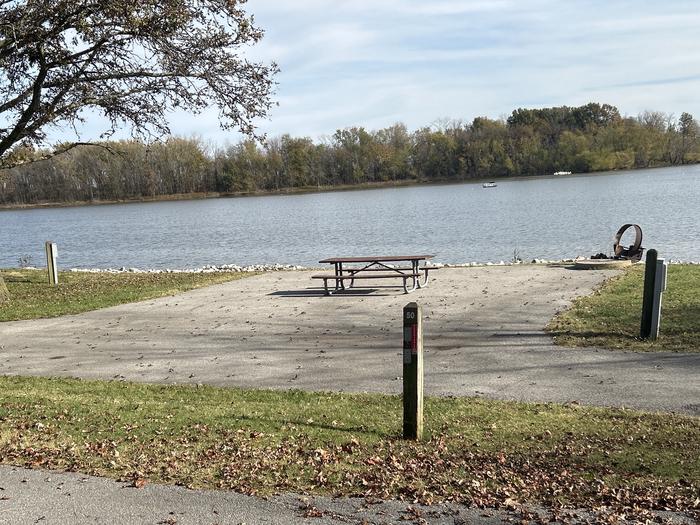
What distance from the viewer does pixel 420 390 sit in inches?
235

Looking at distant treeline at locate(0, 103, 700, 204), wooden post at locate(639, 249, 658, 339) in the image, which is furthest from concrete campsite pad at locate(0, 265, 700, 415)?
distant treeline at locate(0, 103, 700, 204)

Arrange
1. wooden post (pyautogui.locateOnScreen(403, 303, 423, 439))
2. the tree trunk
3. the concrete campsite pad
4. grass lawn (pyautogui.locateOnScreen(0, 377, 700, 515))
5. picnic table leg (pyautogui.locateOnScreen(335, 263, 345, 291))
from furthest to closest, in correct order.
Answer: the tree trunk
picnic table leg (pyautogui.locateOnScreen(335, 263, 345, 291))
the concrete campsite pad
wooden post (pyautogui.locateOnScreen(403, 303, 423, 439))
grass lawn (pyautogui.locateOnScreen(0, 377, 700, 515))

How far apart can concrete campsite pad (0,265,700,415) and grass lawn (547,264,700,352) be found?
0.38 meters

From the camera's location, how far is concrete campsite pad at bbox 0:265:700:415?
7.97m

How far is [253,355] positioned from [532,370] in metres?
3.85

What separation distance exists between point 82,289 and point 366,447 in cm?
1478

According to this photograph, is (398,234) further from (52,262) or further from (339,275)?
(339,275)

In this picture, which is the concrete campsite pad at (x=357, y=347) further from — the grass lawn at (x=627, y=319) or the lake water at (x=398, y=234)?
the lake water at (x=398, y=234)

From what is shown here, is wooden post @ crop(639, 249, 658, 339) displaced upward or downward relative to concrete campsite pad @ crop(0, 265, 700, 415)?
upward

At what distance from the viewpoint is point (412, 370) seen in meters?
5.95

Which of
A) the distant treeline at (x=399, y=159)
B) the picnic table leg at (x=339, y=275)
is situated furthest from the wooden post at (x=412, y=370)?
the distant treeline at (x=399, y=159)

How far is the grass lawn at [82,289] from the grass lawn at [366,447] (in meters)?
8.31

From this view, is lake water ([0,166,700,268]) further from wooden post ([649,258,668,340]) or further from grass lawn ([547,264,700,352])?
wooden post ([649,258,668,340])

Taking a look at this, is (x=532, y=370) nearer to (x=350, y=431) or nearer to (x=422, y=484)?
(x=350, y=431)
